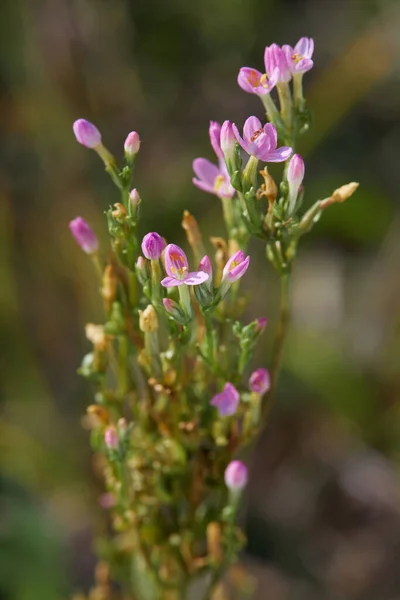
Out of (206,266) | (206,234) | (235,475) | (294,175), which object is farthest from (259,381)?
(206,234)

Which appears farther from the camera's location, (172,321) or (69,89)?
(69,89)

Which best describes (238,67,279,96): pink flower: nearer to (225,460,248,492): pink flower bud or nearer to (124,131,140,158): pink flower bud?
(124,131,140,158): pink flower bud

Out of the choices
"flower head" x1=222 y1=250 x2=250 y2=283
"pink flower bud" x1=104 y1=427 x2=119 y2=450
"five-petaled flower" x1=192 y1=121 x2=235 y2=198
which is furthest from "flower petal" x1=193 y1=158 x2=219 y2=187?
"pink flower bud" x1=104 y1=427 x2=119 y2=450

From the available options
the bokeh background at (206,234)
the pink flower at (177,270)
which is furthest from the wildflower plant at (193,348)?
the bokeh background at (206,234)

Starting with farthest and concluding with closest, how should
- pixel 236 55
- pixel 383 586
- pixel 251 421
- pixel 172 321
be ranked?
pixel 236 55 → pixel 383 586 → pixel 251 421 → pixel 172 321

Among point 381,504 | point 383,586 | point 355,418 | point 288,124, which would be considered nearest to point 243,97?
point 355,418

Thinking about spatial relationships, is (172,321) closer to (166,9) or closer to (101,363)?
(101,363)

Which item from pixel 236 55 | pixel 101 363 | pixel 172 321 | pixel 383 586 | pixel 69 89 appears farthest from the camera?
pixel 236 55

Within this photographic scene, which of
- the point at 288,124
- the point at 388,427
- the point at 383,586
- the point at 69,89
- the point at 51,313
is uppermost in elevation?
the point at 69,89

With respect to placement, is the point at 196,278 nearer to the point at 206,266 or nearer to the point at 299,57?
the point at 206,266
